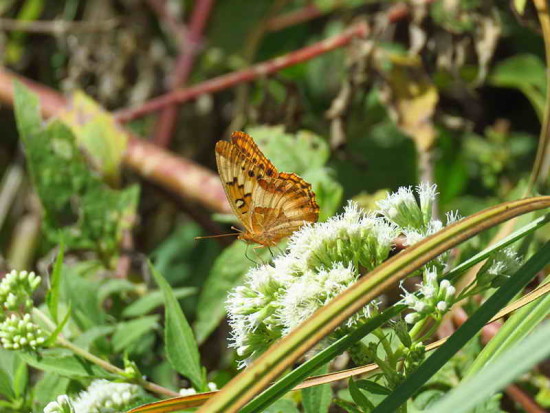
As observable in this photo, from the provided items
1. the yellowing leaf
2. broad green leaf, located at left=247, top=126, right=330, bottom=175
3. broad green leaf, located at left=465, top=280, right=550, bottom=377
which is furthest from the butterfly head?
the yellowing leaf

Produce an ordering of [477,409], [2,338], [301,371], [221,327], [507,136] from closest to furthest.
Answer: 1. [301,371]
2. [477,409]
3. [2,338]
4. [221,327]
5. [507,136]

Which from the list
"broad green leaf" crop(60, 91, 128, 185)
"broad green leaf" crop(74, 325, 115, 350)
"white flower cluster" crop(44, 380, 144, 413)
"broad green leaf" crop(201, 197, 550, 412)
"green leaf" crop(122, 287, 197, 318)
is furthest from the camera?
"broad green leaf" crop(60, 91, 128, 185)

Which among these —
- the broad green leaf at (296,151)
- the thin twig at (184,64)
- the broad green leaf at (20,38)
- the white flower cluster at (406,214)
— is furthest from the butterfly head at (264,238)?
the broad green leaf at (20,38)

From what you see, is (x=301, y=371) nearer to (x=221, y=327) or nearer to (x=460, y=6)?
(x=221, y=327)

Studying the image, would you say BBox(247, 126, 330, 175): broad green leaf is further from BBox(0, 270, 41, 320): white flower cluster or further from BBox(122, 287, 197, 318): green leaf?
BBox(0, 270, 41, 320): white flower cluster

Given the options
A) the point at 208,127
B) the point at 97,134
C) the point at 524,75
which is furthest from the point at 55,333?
the point at 524,75

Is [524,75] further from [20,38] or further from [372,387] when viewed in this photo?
[20,38]

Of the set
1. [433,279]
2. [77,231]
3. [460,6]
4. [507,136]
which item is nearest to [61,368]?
[433,279]
